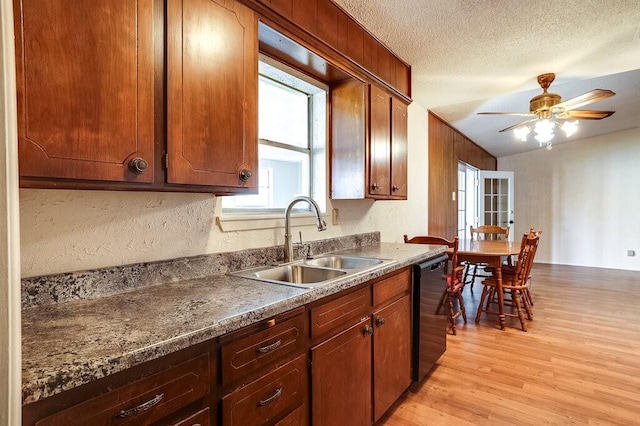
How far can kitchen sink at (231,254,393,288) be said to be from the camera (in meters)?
1.65

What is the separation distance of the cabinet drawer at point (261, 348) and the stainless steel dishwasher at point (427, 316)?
3.60 feet

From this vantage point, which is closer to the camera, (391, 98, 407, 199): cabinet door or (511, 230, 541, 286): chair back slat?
(391, 98, 407, 199): cabinet door

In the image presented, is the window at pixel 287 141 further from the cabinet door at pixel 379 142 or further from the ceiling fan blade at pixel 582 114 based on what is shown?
the ceiling fan blade at pixel 582 114

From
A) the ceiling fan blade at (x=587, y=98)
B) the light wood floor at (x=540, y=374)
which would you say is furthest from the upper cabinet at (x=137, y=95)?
the ceiling fan blade at (x=587, y=98)

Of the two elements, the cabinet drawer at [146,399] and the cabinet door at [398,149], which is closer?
the cabinet drawer at [146,399]

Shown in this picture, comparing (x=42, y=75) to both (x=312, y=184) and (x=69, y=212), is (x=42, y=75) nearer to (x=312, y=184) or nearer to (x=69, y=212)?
(x=69, y=212)

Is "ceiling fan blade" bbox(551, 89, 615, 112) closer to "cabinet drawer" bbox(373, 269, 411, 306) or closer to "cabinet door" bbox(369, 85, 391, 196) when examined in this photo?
"cabinet door" bbox(369, 85, 391, 196)

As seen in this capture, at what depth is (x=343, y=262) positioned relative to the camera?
2.18 meters

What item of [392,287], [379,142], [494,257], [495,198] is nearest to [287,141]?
[379,142]

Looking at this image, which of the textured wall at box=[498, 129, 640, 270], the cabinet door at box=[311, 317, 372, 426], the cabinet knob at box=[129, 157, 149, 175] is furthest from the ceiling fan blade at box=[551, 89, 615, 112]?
the textured wall at box=[498, 129, 640, 270]

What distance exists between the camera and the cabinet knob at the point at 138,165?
3.28 feet

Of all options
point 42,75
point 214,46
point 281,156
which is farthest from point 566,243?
point 42,75

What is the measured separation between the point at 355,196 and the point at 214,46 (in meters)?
1.32

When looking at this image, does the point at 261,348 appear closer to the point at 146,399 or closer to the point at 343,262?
the point at 146,399
